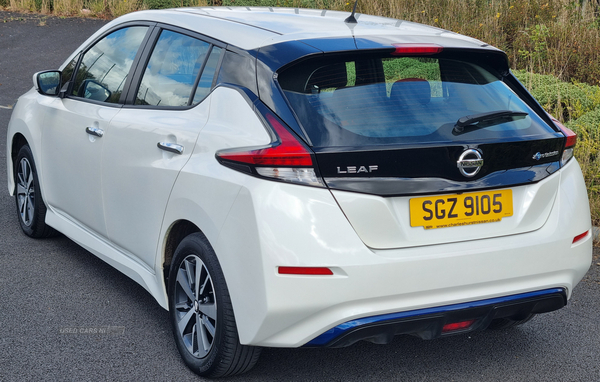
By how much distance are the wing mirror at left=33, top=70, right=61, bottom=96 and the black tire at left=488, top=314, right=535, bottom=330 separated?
3210 mm

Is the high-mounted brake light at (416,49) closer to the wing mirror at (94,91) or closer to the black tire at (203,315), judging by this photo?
the black tire at (203,315)

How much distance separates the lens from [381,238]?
2672mm

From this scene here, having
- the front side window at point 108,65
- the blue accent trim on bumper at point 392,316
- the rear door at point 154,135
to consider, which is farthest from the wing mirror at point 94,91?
the blue accent trim on bumper at point 392,316

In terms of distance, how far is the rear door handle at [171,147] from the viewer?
3.16m

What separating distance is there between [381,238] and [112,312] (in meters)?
2.01

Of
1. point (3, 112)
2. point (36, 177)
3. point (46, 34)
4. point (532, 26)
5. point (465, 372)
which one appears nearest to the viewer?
point (465, 372)

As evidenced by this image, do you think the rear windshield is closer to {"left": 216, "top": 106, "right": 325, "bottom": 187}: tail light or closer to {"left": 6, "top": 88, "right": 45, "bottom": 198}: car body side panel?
{"left": 216, "top": 106, "right": 325, "bottom": 187}: tail light

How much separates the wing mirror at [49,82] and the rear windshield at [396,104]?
7.97ft

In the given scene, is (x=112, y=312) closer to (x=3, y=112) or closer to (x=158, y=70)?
(x=158, y=70)

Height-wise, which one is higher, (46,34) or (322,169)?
(322,169)

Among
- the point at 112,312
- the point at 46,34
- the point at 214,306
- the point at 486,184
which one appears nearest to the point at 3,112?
the point at 46,34

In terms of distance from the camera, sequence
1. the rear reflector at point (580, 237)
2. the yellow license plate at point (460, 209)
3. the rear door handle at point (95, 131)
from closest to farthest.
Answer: the yellow license plate at point (460, 209)
the rear reflector at point (580, 237)
the rear door handle at point (95, 131)

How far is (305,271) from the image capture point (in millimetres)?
2598

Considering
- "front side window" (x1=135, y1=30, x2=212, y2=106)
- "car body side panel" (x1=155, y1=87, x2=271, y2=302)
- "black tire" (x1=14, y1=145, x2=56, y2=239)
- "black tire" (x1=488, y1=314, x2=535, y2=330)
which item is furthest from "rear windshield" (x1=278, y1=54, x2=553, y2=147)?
"black tire" (x1=14, y1=145, x2=56, y2=239)
